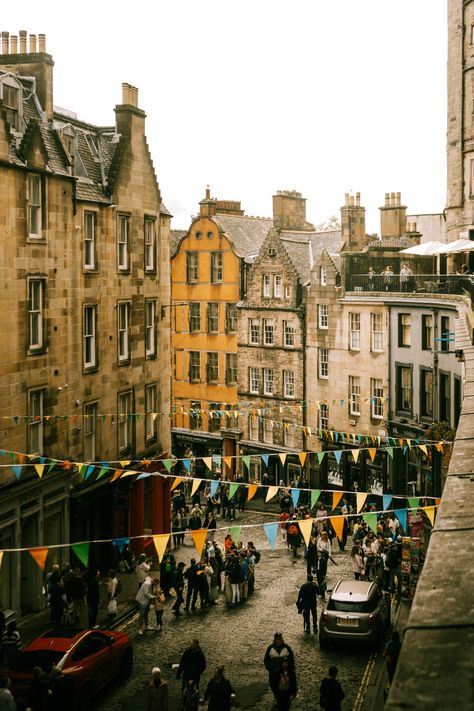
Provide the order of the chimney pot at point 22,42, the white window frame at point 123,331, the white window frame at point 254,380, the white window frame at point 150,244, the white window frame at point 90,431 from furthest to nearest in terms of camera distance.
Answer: the white window frame at point 254,380, the white window frame at point 150,244, the white window frame at point 123,331, the white window frame at point 90,431, the chimney pot at point 22,42

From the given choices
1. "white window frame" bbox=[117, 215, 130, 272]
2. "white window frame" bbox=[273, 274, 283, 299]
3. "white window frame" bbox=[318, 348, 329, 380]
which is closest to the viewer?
"white window frame" bbox=[117, 215, 130, 272]

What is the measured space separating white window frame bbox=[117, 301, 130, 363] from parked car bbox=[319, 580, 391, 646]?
541 inches

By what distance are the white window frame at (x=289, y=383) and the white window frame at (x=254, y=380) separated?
2039mm

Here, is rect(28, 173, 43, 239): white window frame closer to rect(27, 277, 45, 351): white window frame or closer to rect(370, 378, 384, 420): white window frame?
rect(27, 277, 45, 351): white window frame

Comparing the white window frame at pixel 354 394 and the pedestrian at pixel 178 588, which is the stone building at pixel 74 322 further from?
the white window frame at pixel 354 394

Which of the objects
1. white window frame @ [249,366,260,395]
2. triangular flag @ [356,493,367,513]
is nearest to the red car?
triangular flag @ [356,493,367,513]

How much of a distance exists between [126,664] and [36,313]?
11341 millimetres

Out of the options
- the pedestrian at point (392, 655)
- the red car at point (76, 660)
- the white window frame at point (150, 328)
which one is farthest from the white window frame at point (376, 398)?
the red car at point (76, 660)

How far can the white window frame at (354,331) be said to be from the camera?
46.9 m

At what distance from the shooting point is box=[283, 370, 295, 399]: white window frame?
50688 mm

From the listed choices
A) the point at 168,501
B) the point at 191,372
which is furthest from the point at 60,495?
the point at 191,372

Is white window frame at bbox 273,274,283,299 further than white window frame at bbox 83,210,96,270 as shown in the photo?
Yes

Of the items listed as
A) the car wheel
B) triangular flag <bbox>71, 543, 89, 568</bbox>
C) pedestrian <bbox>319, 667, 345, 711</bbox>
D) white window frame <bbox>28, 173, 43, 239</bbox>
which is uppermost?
white window frame <bbox>28, 173, 43, 239</bbox>

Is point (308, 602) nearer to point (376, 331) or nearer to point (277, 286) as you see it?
point (376, 331)
